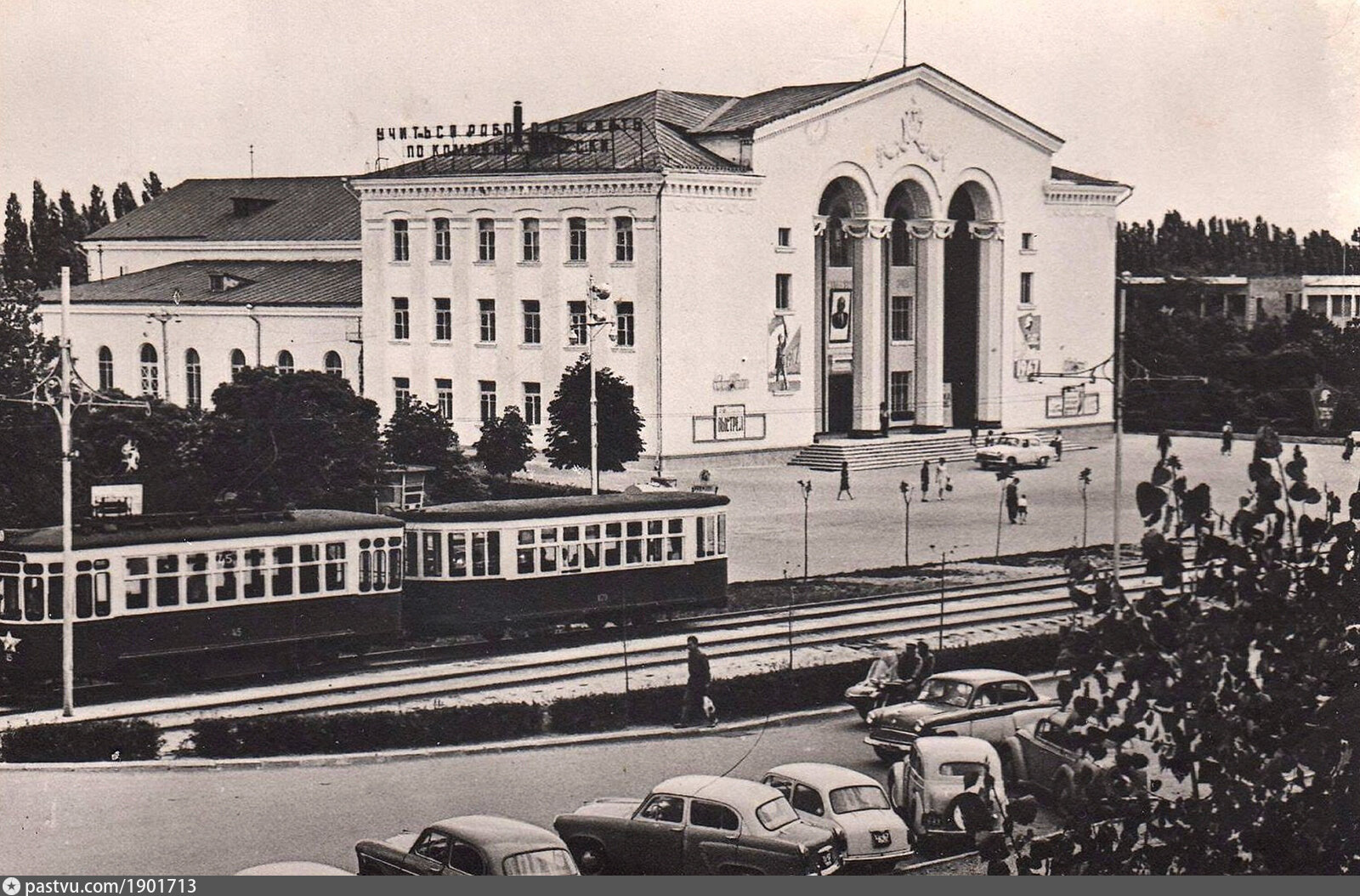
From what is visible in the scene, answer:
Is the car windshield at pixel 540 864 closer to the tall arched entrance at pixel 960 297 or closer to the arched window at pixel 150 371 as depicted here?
the arched window at pixel 150 371

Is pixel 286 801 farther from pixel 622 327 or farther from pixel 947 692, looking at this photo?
pixel 622 327

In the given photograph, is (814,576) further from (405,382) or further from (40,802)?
(40,802)

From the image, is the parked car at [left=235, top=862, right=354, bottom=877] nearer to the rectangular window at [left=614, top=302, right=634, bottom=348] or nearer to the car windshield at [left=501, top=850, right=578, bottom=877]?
the car windshield at [left=501, top=850, right=578, bottom=877]

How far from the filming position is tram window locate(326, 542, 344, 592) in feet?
34.9

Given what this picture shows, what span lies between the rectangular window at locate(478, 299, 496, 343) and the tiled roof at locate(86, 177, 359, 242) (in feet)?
3.30

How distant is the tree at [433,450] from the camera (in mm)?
11359

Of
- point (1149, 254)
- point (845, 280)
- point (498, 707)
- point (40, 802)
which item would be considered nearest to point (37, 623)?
point (40, 802)

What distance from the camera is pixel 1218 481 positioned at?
11.4 metres

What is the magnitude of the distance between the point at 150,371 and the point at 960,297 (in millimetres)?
12471

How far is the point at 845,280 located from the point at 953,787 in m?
10.6

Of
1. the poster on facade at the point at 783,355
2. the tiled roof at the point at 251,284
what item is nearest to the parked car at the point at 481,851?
the tiled roof at the point at 251,284

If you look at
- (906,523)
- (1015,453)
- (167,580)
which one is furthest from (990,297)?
(167,580)

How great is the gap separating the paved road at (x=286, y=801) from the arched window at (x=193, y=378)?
240 centimetres

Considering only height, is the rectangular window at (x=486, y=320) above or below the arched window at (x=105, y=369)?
above
